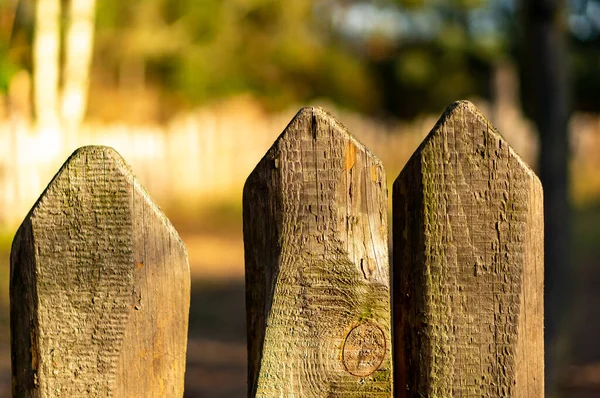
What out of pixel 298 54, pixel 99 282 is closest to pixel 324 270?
pixel 99 282

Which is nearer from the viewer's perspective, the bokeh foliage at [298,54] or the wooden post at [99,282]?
the wooden post at [99,282]

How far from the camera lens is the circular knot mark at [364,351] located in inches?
52.1

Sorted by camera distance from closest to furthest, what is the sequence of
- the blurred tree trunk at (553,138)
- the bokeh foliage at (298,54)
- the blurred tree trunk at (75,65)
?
the blurred tree trunk at (553,138), the blurred tree trunk at (75,65), the bokeh foliage at (298,54)

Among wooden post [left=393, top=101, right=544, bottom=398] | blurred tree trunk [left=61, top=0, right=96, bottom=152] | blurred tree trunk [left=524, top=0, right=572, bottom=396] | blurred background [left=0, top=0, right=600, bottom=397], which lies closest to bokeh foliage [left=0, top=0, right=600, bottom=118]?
blurred background [left=0, top=0, right=600, bottom=397]

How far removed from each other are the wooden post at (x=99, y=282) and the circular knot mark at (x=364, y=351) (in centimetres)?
31

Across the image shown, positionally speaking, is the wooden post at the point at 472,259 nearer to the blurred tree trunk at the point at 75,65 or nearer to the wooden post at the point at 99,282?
the wooden post at the point at 99,282

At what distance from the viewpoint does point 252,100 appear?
2680cm

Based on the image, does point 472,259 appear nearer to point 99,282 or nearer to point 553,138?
point 99,282

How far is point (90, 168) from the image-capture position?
132 centimetres

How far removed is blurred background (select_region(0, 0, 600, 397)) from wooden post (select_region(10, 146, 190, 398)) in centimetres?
234

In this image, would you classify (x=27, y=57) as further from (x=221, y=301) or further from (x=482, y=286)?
(x=482, y=286)

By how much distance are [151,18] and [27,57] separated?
→ 6.83 meters

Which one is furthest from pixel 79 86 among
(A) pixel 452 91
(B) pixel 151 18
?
(A) pixel 452 91

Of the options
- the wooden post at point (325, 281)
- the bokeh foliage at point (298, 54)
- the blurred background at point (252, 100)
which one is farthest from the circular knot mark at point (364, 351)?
the bokeh foliage at point (298, 54)
